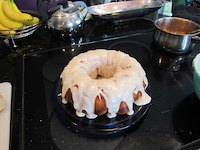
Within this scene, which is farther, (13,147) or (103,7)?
(103,7)

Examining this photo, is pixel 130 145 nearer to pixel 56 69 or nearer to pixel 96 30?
pixel 56 69

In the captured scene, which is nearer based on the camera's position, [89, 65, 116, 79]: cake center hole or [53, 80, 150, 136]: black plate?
[53, 80, 150, 136]: black plate

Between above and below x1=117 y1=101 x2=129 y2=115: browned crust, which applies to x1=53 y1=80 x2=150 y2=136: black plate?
below

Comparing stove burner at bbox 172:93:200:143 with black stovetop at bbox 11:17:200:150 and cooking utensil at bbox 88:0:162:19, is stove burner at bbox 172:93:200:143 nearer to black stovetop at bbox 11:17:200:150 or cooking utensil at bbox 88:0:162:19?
black stovetop at bbox 11:17:200:150

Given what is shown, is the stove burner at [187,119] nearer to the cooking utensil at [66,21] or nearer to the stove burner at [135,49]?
the stove burner at [135,49]

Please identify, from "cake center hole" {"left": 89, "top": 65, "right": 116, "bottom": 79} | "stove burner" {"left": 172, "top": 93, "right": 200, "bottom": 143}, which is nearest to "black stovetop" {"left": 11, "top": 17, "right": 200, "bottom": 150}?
"stove burner" {"left": 172, "top": 93, "right": 200, "bottom": 143}

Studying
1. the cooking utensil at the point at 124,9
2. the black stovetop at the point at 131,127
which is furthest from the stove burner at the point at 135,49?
the cooking utensil at the point at 124,9

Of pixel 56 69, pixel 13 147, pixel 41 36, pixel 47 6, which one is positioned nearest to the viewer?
pixel 13 147

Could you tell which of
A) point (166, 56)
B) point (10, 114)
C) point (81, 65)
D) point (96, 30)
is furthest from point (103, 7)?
point (10, 114)
